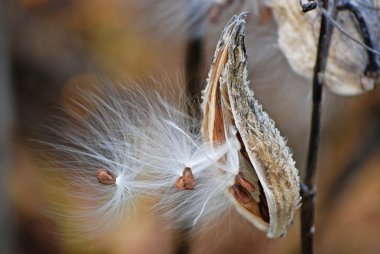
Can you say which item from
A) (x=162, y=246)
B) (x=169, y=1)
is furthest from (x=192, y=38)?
(x=162, y=246)

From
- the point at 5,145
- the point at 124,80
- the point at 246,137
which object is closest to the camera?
the point at 246,137

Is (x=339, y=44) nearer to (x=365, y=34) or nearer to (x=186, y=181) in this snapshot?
(x=365, y=34)

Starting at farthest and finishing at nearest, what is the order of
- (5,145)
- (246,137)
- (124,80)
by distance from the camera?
(5,145), (124,80), (246,137)

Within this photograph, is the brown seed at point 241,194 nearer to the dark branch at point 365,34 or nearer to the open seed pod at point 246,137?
the open seed pod at point 246,137

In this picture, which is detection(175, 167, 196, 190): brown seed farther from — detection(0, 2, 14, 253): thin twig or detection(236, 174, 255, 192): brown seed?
detection(0, 2, 14, 253): thin twig

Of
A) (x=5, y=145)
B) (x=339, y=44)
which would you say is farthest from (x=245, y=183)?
(x=5, y=145)

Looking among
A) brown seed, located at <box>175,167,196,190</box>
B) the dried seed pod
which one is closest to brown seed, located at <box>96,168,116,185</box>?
brown seed, located at <box>175,167,196,190</box>
